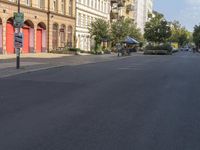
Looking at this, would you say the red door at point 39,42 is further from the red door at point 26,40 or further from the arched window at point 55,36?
the arched window at point 55,36

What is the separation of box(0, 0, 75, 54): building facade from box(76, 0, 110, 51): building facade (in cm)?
277

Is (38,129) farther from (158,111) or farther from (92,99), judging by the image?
(92,99)

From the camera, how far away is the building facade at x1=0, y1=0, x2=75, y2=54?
41.8 m

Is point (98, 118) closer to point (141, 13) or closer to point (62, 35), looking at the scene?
point (62, 35)

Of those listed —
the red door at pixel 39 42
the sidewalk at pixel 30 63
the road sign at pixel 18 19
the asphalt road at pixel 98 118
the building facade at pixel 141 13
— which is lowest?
the sidewalk at pixel 30 63

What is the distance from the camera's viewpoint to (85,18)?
65562mm

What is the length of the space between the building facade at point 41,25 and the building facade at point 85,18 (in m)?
2.77

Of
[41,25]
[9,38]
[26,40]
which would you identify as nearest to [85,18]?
[41,25]

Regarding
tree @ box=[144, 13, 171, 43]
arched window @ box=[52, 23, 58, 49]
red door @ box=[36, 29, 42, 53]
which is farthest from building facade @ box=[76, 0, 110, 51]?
tree @ box=[144, 13, 171, 43]

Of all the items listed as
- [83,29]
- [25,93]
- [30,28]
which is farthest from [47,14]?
[25,93]

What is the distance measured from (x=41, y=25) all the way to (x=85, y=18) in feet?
52.8

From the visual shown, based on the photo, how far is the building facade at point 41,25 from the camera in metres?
41.8

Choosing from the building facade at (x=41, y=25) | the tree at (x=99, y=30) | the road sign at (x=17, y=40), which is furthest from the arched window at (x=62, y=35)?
the road sign at (x=17, y=40)

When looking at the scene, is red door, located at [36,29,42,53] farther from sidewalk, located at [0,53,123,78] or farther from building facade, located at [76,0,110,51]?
sidewalk, located at [0,53,123,78]
